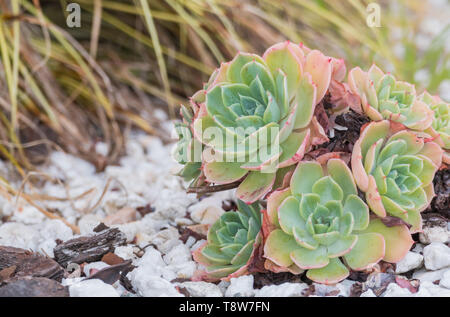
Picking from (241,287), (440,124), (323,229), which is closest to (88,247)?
(241,287)

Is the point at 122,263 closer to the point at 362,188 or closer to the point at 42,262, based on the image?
the point at 42,262

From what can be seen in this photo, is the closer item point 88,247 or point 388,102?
point 388,102

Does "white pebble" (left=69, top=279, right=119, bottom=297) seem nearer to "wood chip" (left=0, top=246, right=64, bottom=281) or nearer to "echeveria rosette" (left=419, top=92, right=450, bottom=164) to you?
"wood chip" (left=0, top=246, right=64, bottom=281)

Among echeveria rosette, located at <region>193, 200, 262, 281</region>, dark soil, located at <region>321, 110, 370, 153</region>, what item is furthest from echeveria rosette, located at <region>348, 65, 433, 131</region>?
echeveria rosette, located at <region>193, 200, 262, 281</region>

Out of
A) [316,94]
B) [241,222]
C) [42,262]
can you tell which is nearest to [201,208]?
[241,222]

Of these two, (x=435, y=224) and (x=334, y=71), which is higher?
(x=334, y=71)

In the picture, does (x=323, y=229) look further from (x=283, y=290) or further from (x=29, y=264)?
(x=29, y=264)
